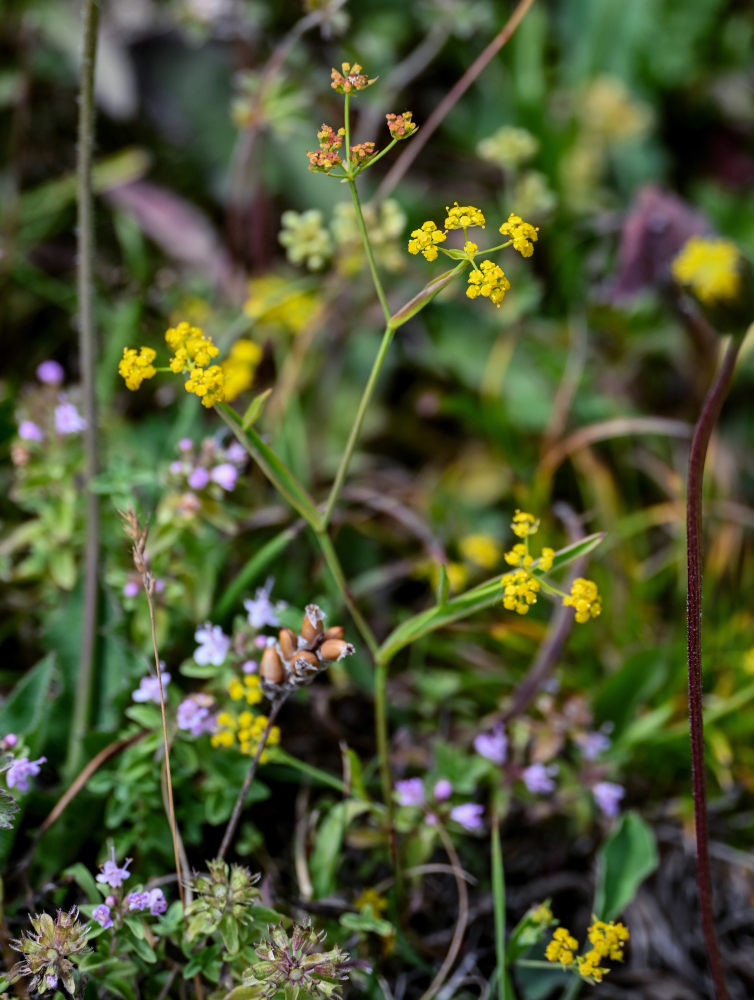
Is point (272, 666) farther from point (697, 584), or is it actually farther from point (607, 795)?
point (607, 795)

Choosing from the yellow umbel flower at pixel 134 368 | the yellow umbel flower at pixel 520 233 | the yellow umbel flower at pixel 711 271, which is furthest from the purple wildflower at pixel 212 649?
the yellow umbel flower at pixel 711 271

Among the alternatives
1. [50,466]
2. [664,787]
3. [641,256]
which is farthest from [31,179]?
[664,787]

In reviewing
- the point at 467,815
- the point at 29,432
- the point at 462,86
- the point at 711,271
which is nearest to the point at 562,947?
the point at 467,815

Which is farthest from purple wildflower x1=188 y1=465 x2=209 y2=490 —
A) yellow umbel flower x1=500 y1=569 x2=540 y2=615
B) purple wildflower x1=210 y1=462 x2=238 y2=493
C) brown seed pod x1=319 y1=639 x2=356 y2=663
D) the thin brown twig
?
the thin brown twig

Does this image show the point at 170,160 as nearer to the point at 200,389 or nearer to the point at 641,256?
the point at 641,256

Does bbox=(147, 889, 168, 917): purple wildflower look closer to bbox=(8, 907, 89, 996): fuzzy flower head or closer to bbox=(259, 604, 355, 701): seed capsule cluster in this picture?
bbox=(8, 907, 89, 996): fuzzy flower head

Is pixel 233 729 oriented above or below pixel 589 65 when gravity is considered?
below
